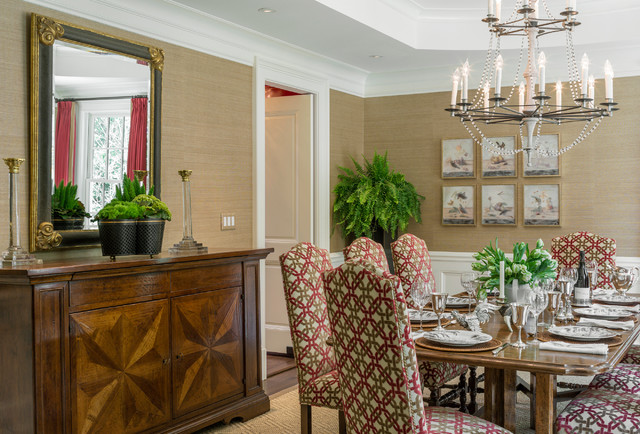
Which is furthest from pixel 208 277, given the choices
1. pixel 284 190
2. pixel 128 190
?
pixel 284 190

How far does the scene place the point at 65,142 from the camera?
11.0 ft

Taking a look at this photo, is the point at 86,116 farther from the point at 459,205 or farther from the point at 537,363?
the point at 459,205

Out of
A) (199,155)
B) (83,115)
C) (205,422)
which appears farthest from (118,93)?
(205,422)

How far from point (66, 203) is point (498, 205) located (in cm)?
377

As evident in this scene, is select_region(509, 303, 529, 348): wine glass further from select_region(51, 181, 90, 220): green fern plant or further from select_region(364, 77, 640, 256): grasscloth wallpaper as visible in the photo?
select_region(364, 77, 640, 256): grasscloth wallpaper

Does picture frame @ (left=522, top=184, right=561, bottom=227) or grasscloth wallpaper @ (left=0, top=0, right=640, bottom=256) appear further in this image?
picture frame @ (left=522, top=184, right=561, bottom=227)

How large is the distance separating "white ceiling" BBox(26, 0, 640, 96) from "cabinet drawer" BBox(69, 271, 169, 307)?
148 centimetres

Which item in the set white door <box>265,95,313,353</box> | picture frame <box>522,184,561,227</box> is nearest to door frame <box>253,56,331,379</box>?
white door <box>265,95,313,353</box>

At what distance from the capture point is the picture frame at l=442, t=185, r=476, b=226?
588cm

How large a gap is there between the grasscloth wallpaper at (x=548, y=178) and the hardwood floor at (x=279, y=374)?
1775 millimetres

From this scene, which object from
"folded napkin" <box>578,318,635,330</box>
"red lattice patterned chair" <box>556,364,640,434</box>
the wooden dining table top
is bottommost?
"red lattice patterned chair" <box>556,364,640,434</box>

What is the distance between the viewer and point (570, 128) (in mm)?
5512

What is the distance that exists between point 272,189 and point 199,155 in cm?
154

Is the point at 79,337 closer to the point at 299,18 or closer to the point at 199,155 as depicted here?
the point at 199,155
